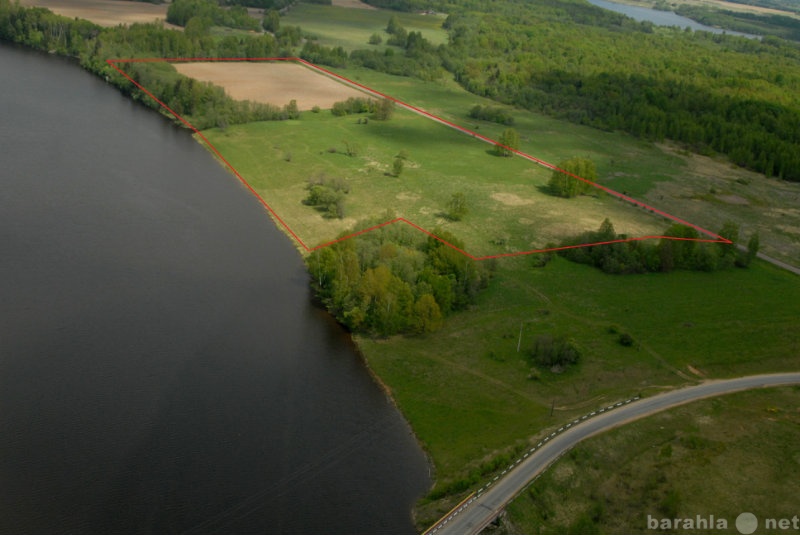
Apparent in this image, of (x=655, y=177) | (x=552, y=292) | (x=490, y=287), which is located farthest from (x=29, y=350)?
(x=655, y=177)

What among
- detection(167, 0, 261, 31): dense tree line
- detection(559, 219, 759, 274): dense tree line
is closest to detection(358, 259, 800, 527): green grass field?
detection(559, 219, 759, 274): dense tree line

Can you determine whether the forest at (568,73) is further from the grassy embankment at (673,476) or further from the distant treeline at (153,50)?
the grassy embankment at (673,476)

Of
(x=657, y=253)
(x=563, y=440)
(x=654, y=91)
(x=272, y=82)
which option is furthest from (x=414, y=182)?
(x=654, y=91)

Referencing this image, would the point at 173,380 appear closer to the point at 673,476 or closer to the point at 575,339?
the point at 575,339

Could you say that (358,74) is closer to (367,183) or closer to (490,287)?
(367,183)

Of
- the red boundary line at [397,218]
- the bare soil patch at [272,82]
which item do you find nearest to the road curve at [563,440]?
the red boundary line at [397,218]

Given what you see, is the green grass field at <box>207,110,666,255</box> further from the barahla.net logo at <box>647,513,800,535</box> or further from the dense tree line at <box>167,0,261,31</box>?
the dense tree line at <box>167,0,261,31</box>
